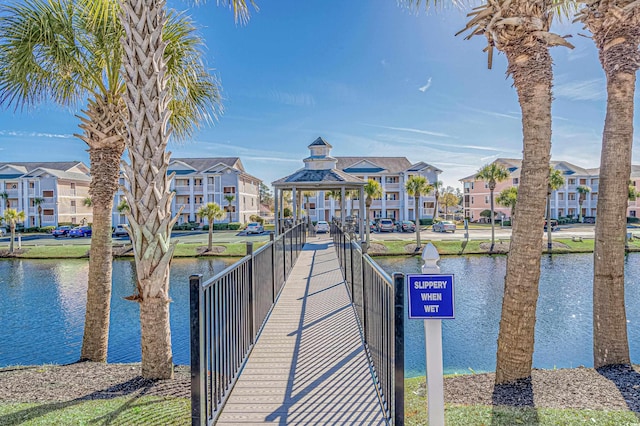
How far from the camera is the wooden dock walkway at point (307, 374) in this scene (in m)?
3.42

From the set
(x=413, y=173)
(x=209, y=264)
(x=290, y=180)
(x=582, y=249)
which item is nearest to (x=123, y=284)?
(x=209, y=264)

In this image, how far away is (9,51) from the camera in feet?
21.8

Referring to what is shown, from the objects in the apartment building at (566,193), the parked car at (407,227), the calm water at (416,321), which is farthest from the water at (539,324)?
the apartment building at (566,193)

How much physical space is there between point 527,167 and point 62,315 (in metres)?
15.7

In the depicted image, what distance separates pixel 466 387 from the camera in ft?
18.4

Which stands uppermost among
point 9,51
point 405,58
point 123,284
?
point 405,58

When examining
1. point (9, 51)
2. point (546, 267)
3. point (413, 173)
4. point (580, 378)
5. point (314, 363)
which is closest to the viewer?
point (314, 363)

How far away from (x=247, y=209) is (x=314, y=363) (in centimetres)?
4851

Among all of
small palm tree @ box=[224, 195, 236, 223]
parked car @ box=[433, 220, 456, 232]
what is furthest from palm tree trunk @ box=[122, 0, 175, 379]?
small palm tree @ box=[224, 195, 236, 223]

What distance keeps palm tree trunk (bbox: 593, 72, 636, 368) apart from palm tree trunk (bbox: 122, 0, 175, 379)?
266 inches

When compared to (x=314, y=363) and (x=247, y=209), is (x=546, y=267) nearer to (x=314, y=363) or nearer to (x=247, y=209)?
(x=314, y=363)

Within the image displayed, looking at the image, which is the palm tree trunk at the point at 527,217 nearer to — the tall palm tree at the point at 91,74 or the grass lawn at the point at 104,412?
the grass lawn at the point at 104,412

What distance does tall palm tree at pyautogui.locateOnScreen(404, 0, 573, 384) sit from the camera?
17.7ft

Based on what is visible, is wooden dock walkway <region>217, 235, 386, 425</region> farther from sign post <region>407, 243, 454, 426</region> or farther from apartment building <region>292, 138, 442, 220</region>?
apartment building <region>292, 138, 442, 220</region>
